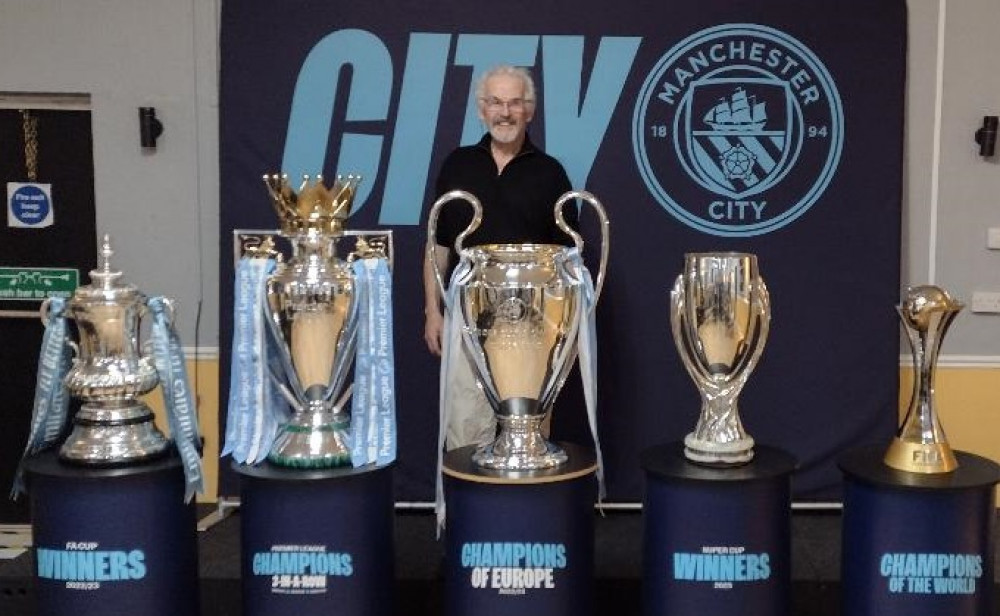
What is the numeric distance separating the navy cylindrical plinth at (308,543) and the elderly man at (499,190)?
0.71m

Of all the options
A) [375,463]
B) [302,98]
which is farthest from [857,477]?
[302,98]

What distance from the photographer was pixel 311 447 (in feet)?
7.18

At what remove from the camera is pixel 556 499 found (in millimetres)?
2111

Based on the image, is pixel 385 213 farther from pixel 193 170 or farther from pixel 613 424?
pixel 613 424

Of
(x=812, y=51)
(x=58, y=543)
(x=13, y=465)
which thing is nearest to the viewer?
(x=58, y=543)

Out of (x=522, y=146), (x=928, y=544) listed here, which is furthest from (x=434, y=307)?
(x=928, y=544)

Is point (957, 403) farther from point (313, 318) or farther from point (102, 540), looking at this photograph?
point (102, 540)

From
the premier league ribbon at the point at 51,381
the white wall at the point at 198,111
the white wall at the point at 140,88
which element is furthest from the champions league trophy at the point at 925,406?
the white wall at the point at 140,88

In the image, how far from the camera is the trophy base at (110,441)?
215 cm

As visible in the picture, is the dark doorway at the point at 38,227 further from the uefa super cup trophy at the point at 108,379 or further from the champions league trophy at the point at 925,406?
the champions league trophy at the point at 925,406

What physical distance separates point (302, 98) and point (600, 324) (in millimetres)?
1266

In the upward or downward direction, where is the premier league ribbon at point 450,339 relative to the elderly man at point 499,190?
downward

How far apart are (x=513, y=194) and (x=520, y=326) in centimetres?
69

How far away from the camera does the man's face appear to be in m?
2.71
